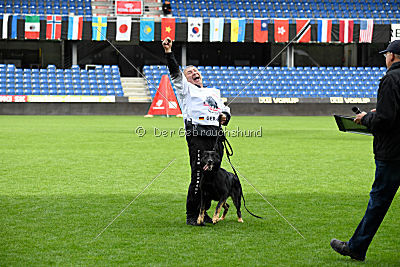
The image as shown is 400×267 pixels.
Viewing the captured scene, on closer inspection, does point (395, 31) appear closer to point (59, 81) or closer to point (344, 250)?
point (59, 81)

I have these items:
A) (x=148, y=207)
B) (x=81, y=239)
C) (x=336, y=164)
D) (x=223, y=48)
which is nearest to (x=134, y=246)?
(x=81, y=239)

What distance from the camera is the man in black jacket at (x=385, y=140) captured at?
14.6ft

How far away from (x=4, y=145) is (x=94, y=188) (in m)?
8.33

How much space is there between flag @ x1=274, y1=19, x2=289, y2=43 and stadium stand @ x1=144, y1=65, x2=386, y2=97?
2.83 m

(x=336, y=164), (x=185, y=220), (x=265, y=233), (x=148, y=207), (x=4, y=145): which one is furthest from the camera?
Result: (x=4, y=145)

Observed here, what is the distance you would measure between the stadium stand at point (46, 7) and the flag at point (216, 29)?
29.1ft

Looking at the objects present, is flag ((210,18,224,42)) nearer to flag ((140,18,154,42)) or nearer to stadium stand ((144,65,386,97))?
stadium stand ((144,65,386,97))

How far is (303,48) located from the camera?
49.9 meters

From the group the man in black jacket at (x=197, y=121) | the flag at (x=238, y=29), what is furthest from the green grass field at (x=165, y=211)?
the flag at (x=238, y=29)

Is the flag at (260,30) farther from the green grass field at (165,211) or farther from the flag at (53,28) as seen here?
the green grass field at (165,211)

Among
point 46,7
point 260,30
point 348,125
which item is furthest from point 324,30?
point 348,125

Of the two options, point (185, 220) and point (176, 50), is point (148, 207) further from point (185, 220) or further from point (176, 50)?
point (176, 50)

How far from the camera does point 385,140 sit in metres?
4.59

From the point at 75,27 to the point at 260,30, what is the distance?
12.6 meters
